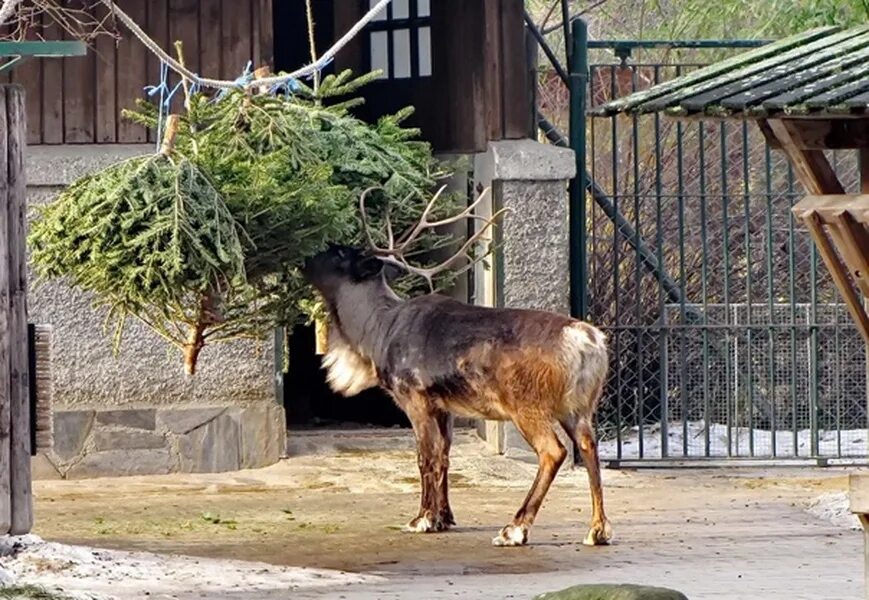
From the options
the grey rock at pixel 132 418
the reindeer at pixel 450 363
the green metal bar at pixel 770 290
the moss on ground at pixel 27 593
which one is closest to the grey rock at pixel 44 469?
the grey rock at pixel 132 418

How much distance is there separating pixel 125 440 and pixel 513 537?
4.09 meters

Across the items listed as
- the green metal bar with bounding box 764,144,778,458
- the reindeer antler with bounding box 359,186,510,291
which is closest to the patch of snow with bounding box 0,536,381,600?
the reindeer antler with bounding box 359,186,510,291

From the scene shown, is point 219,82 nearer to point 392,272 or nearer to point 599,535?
point 392,272

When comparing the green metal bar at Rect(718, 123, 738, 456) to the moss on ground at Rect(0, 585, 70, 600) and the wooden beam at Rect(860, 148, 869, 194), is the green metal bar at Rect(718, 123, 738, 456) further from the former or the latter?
the moss on ground at Rect(0, 585, 70, 600)

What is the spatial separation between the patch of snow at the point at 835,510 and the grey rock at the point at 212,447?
14.0 ft

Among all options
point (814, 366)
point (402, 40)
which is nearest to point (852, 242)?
point (814, 366)

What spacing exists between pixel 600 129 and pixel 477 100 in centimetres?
482

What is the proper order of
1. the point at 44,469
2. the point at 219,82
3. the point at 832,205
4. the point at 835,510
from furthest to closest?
the point at 44,469 < the point at 835,510 < the point at 219,82 < the point at 832,205

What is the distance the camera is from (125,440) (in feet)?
47.4

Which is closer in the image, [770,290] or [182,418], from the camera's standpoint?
[182,418]

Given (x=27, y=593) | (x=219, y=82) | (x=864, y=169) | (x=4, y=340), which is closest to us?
(x=864, y=169)

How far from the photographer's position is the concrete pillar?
585 inches

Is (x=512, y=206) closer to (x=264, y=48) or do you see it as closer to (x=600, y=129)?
(x=264, y=48)

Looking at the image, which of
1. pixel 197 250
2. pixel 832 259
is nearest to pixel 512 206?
pixel 197 250
